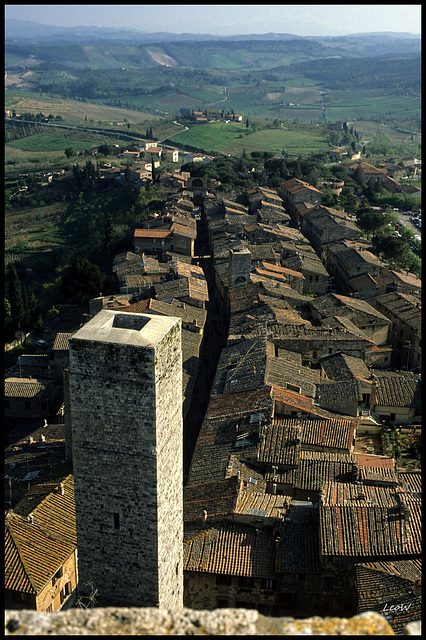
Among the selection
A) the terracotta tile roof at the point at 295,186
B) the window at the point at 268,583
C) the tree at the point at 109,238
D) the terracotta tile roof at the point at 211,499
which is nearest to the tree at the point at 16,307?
the tree at the point at 109,238

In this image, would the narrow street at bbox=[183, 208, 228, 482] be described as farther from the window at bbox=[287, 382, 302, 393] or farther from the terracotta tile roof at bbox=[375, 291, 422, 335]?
the terracotta tile roof at bbox=[375, 291, 422, 335]

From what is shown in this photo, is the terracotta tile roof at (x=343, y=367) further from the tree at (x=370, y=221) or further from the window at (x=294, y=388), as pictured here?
the tree at (x=370, y=221)

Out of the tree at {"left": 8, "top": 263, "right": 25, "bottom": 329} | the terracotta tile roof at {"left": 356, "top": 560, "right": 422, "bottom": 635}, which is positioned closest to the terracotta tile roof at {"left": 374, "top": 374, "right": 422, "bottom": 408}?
the terracotta tile roof at {"left": 356, "top": 560, "right": 422, "bottom": 635}

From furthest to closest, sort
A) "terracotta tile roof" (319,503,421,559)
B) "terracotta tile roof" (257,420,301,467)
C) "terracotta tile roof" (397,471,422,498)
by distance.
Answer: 1. "terracotta tile roof" (257,420,301,467)
2. "terracotta tile roof" (397,471,422,498)
3. "terracotta tile roof" (319,503,421,559)

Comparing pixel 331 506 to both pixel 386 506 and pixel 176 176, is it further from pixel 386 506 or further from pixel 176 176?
pixel 176 176

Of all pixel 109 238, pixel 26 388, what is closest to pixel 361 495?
pixel 26 388
